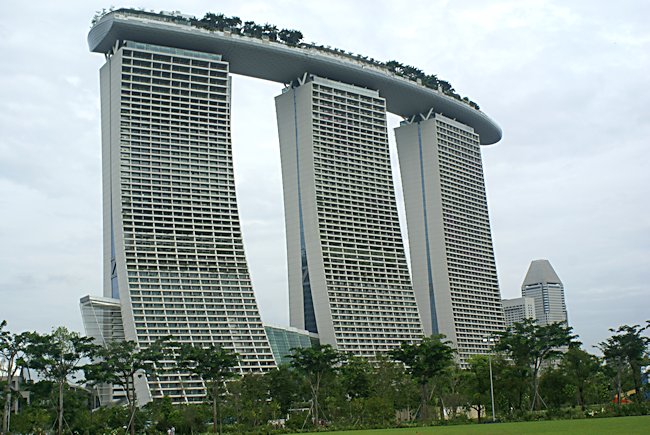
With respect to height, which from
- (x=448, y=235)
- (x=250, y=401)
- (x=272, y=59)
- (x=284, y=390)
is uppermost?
(x=272, y=59)

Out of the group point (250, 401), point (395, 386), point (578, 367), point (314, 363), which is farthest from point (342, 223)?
point (250, 401)

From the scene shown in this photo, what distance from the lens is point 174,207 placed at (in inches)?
4045

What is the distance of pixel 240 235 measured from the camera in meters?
107

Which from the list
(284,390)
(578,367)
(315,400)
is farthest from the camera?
(578,367)

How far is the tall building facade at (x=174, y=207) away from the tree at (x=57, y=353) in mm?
23746

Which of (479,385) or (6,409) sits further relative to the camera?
(479,385)

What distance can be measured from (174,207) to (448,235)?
51211 millimetres

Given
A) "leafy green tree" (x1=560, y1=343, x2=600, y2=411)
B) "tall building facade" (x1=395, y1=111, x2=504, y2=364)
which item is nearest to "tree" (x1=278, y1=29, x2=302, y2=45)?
"tall building facade" (x1=395, y1=111, x2=504, y2=364)

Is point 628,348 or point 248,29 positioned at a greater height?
point 248,29

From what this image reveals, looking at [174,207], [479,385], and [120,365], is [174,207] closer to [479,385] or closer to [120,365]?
[120,365]

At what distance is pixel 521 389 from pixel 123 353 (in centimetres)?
3881

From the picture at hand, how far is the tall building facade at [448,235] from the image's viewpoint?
13312 centimetres

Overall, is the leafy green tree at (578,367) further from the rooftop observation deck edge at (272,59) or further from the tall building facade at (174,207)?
the rooftop observation deck edge at (272,59)

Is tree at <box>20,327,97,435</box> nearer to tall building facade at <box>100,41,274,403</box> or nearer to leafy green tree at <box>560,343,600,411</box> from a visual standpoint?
tall building facade at <box>100,41,274,403</box>
